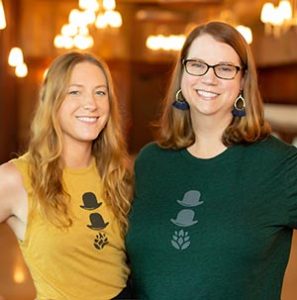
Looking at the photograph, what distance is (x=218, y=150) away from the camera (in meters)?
2.23

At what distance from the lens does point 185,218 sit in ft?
6.82

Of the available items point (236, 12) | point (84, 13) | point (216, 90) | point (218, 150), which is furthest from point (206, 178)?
point (236, 12)

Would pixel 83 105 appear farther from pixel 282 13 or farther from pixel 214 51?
pixel 282 13

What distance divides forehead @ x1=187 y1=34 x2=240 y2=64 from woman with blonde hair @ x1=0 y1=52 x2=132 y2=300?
36 centimetres

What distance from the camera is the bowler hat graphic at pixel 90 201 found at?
2.11m

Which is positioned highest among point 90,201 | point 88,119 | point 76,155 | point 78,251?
point 88,119

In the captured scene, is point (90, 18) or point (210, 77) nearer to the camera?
point (210, 77)

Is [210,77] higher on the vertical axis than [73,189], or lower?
higher

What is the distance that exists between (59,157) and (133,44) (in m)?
13.3

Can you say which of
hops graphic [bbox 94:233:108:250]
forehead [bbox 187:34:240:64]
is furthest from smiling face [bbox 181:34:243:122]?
hops graphic [bbox 94:233:108:250]

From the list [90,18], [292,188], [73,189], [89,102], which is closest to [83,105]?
[89,102]

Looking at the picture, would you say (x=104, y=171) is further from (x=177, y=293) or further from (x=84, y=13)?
(x=84, y=13)

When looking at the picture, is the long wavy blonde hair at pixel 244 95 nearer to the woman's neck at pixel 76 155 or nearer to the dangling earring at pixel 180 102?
the dangling earring at pixel 180 102

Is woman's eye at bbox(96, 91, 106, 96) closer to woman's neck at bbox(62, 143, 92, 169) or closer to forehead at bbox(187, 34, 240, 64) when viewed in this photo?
woman's neck at bbox(62, 143, 92, 169)
